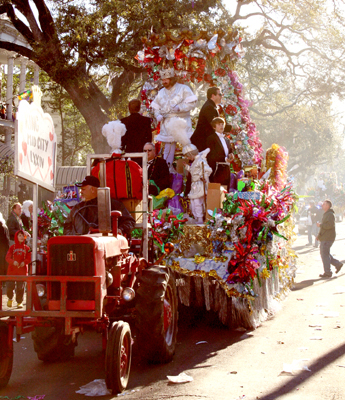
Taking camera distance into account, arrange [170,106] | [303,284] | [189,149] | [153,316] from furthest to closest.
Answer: [303,284], [170,106], [189,149], [153,316]

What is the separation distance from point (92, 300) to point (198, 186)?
4.43 m

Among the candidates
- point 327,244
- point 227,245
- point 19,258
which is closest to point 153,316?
point 227,245

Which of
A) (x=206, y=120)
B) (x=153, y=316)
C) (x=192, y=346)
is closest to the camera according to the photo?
(x=153, y=316)

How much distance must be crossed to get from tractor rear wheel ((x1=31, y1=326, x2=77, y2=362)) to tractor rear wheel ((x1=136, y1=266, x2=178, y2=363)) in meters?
0.87

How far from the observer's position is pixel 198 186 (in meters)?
9.19

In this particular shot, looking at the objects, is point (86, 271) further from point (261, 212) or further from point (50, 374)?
point (261, 212)

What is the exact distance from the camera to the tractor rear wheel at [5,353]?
5.20 meters

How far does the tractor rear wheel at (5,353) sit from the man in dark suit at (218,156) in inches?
205

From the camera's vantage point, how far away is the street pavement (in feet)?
17.0

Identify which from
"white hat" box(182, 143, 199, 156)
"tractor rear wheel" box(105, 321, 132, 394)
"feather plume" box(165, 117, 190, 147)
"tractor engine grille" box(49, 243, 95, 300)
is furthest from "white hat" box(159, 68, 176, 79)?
"tractor rear wheel" box(105, 321, 132, 394)

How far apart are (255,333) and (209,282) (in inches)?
37.2

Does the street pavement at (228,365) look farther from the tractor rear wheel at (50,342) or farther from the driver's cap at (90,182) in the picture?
the driver's cap at (90,182)

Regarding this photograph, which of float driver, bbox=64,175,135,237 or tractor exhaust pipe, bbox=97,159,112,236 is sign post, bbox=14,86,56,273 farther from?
tractor exhaust pipe, bbox=97,159,112,236

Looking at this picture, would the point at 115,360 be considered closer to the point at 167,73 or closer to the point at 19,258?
the point at 19,258
